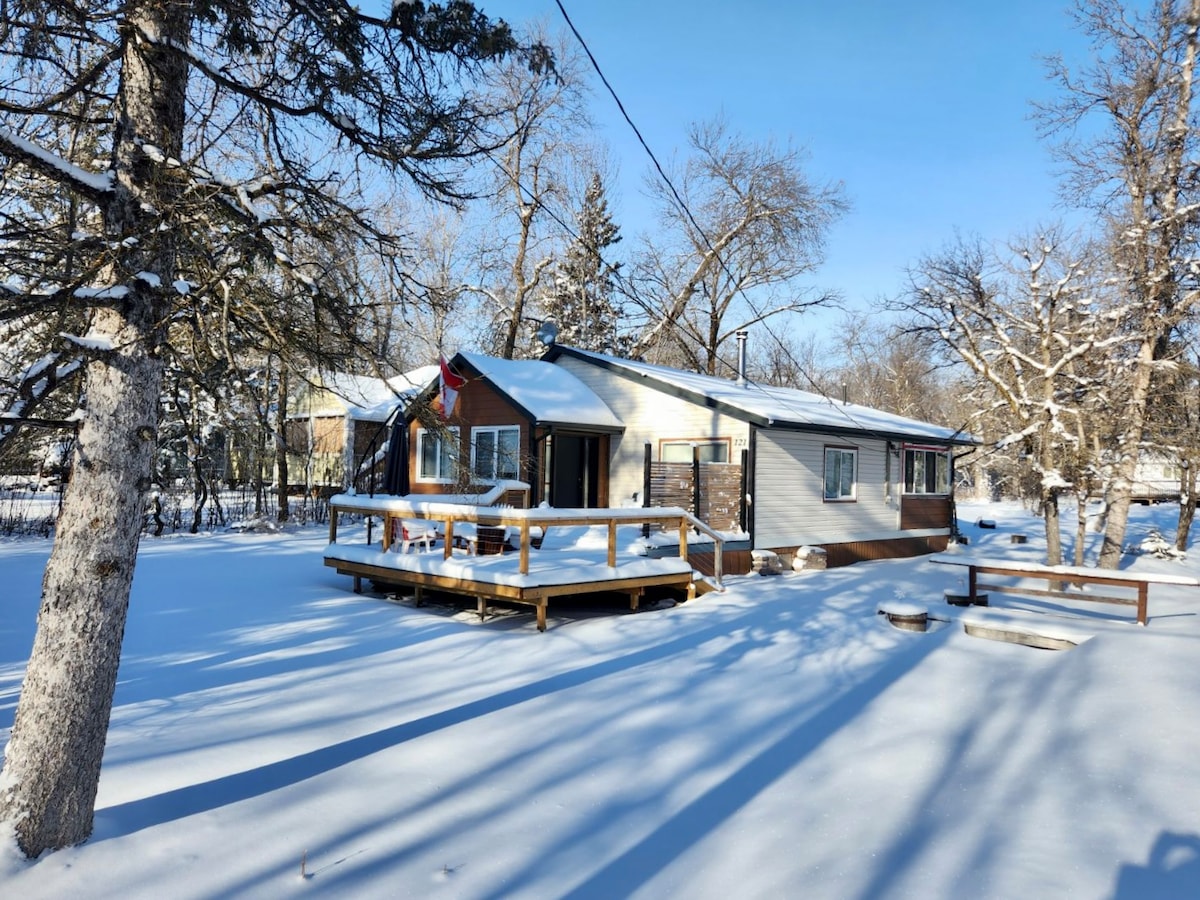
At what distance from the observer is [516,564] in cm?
961

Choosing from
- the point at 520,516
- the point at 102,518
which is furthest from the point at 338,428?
the point at 102,518

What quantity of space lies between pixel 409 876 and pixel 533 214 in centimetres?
2523

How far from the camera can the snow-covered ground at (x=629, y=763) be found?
351cm

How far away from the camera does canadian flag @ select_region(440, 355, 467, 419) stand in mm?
14618

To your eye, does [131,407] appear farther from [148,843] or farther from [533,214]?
[533,214]

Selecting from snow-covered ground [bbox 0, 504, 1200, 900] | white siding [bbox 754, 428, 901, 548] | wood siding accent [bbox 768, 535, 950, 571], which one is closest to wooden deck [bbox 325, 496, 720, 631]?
snow-covered ground [bbox 0, 504, 1200, 900]

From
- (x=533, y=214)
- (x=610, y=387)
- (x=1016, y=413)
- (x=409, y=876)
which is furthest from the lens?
(x=533, y=214)

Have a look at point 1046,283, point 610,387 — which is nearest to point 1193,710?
point 1046,283

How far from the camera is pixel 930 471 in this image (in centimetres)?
1941

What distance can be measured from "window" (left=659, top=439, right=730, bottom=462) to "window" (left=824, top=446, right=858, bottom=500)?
2.62 meters

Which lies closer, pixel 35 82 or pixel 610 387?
pixel 35 82

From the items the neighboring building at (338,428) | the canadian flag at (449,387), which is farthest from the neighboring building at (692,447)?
the neighboring building at (338,428)

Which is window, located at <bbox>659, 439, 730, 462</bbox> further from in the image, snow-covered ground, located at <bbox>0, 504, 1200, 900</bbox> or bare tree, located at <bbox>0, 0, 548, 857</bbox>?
bare tree, located at <bbox>0, 0, 548, 857</bbox>

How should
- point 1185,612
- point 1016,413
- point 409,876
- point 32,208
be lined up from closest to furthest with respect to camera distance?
point 409,876 < point 32,208 < point 1185,612 < point 1016,413
